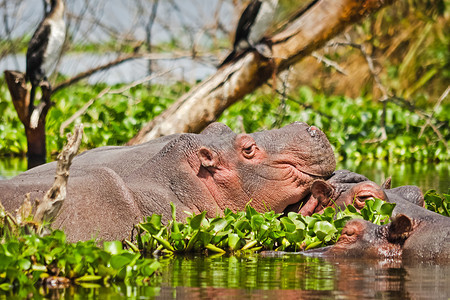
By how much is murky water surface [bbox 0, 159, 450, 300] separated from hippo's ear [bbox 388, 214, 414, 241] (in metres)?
0.15

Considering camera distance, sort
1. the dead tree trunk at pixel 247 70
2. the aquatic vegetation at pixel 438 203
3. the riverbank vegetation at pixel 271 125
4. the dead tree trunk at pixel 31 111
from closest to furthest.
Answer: the aquatic vegetation at pixel 438 203
the dead tree trunk at pixel 31 111
the dead tree trunk at pixel 247 70
the riverbank vegetation at pixel 271 125

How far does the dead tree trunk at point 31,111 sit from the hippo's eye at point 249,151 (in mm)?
2802

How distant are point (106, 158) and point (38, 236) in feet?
6.15

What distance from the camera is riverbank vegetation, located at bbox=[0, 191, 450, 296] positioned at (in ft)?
11.1

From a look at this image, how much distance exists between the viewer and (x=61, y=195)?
12.3 ft

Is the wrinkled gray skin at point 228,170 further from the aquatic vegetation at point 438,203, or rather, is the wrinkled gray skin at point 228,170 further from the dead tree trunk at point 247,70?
the dead tree trunk at point 247,70

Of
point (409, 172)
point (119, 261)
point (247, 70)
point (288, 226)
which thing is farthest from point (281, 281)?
point (409, 172)

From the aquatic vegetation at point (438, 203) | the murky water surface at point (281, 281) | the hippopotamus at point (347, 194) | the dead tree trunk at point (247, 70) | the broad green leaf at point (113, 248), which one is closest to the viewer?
the murky water surface at point (281, 281)

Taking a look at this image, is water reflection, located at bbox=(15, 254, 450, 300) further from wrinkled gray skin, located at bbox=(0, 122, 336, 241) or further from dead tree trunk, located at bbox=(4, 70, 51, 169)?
dead tree trunk, located at bbox=(4, 70, 51, 169)

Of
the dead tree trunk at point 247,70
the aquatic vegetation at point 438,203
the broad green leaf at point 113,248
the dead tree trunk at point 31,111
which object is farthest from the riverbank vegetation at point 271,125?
the broad green leaf at point 113,248

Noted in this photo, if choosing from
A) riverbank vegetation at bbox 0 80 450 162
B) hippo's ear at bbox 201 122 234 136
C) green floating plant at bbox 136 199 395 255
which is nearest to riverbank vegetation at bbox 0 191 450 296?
green floating plant at bbox 136 199 395 255

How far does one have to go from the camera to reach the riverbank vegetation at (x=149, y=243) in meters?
3.39

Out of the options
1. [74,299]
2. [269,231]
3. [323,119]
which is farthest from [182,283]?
[323,119]

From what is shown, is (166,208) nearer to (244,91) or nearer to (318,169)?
(318,169)
